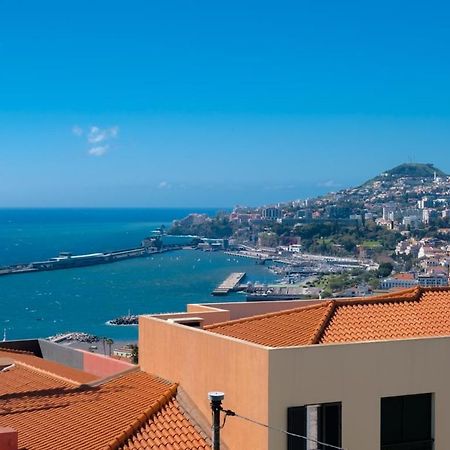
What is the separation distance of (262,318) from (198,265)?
152669 mm

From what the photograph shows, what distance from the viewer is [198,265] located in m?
163

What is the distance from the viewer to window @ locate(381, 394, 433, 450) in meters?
8.64

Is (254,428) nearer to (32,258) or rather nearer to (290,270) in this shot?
(290,270)

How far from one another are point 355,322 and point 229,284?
116605 mm

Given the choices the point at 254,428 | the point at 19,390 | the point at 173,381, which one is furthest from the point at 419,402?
the point at 19,390

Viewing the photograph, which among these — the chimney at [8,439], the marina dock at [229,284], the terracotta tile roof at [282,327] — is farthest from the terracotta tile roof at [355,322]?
the marina dock at [229,284]

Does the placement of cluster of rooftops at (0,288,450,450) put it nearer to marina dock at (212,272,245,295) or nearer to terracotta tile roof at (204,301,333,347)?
terracotta tile roof at (204,301,333,347)

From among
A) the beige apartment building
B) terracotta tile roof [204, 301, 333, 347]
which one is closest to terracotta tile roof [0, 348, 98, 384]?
terracotta tile roof [204, 301, 333, 347]

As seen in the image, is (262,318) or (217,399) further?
(262,318)

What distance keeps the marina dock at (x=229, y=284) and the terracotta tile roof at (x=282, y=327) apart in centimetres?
Result: 10551

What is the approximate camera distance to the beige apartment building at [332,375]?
807 centimetres

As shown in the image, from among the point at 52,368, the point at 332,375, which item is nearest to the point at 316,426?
the point at 332,375

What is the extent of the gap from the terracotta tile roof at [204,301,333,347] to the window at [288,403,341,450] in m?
0.78

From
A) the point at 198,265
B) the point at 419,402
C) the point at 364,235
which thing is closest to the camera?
the point at 419,402
